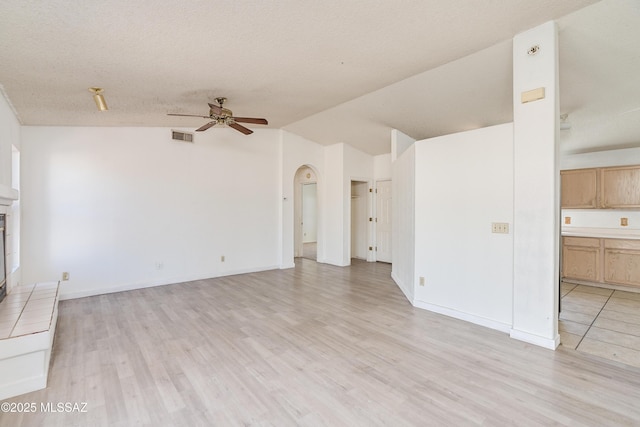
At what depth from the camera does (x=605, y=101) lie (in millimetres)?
3566

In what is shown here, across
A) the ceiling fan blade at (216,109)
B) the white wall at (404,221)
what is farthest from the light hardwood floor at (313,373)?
the ceiling fan blade at (216,109)

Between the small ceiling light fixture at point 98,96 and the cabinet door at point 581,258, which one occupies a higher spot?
the small ceiling light fixture at point 98,96

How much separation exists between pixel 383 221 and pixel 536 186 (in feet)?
14.2

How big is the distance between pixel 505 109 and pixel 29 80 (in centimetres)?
548

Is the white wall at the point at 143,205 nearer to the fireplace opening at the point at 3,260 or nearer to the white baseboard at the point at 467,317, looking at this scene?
the fireplace opening at the point at 3,260

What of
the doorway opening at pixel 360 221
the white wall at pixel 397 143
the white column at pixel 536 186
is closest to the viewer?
the white column at pixel 536 186

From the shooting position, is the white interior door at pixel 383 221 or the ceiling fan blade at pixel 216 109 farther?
the white interior door at pixel 383 221

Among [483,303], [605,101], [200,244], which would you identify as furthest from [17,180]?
[605,101]

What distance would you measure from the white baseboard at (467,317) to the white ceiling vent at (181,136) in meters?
4.66

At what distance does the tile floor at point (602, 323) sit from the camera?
2.69 m

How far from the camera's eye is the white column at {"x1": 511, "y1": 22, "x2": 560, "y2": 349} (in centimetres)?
264

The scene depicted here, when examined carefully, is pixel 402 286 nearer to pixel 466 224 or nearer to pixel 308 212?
pixel 466 224

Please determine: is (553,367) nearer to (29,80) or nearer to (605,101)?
(605,101)

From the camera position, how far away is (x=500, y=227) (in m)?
3.11
